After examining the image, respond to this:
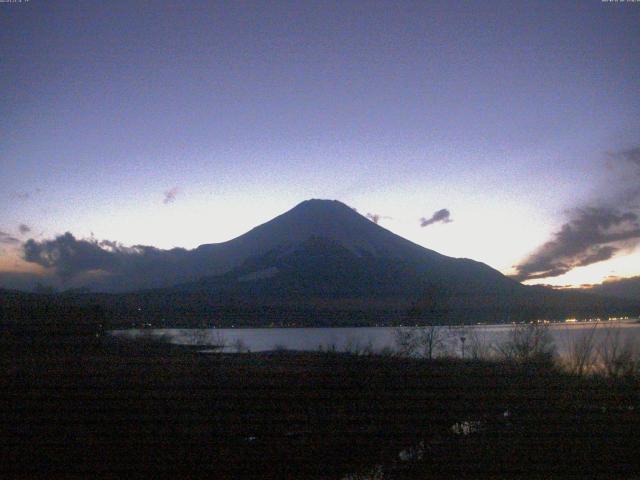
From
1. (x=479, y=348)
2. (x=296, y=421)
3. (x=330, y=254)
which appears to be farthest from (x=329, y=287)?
(x=296, y=421)

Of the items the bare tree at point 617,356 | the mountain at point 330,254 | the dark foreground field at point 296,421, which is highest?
the mountain at point 330,254

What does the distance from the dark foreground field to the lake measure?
14.6 feet

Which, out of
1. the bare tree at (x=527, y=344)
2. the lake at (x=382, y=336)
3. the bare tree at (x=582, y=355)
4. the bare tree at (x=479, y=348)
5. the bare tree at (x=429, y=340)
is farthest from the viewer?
the bare tree at (x=429, y=340)

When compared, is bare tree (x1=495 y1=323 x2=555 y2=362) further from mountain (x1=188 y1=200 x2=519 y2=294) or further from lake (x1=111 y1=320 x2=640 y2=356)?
mountain (x1=188 y1=200 x2=519 y2=294)

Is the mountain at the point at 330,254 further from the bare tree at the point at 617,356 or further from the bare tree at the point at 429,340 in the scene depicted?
the bare tree at the point at 617,356

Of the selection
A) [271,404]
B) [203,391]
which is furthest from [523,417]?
[203,391]

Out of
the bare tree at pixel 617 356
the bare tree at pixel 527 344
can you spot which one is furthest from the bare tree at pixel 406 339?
the bare tree at pixel 617 356

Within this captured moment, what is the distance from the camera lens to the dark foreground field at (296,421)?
388 cm

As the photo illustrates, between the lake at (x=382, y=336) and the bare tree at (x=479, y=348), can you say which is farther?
the lake at (x=382, y=336)

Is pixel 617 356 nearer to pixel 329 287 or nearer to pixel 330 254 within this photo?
pixel 329 287

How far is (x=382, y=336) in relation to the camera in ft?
56.4

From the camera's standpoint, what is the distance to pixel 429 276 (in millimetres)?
45219

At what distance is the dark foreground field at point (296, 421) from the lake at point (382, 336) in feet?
14.6

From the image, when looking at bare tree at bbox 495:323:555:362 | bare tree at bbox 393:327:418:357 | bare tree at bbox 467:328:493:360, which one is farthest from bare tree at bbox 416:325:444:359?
bare tree at bbox 495:323:555:362
